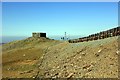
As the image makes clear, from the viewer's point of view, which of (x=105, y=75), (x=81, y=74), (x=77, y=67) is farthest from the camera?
(x=77, y=67)

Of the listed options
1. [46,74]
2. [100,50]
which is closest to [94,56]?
[100,50]

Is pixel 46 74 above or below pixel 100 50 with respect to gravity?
below

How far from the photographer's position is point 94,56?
19.1m

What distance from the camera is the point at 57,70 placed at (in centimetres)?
1948

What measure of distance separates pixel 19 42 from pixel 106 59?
127 feet

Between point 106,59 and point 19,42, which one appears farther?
point 19,42

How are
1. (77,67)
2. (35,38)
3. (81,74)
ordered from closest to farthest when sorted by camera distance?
(81,74)
(77,67)
(35,38)

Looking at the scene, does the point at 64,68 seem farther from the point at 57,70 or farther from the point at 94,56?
the point at 94,56

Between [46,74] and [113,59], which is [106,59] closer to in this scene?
[113,59]

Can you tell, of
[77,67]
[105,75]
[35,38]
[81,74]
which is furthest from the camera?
[35,38]

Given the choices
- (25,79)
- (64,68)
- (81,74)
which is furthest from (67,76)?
(25,79)

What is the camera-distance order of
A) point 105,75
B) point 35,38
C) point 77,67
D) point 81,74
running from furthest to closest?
point 35,38 < point 77,67 < point 81,74 < point 105,75

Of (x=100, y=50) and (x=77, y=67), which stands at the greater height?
(x=100, y=50)

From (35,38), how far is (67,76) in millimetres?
35405
